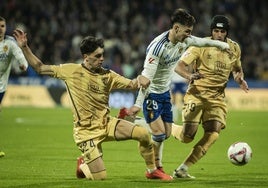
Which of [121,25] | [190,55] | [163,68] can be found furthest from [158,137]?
[121,25]

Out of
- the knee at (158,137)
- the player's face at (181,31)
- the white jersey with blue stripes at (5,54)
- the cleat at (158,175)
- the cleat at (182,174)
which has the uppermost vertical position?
the player's face at (181,31)

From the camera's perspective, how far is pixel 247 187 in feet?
30.5

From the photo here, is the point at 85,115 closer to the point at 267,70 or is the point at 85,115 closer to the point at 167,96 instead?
the point at 167,96

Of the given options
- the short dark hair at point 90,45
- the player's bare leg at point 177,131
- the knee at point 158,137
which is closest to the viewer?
the short dark hair at point 90,45

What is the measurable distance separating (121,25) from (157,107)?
19.9 metres

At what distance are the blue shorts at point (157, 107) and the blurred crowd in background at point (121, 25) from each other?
1689 centimetres

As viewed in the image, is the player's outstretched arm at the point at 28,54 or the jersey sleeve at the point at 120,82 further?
the jersey sleeve at the point at 120,82

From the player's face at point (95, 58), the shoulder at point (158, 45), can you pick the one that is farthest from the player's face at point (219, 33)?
the player's face at point (95, 58)

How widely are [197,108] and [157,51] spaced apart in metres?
1.34

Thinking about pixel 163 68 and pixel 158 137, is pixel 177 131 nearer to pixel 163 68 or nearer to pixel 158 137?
pixel 158 137

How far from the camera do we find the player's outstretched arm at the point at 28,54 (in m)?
8.99

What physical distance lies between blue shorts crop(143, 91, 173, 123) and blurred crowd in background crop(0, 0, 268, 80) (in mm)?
16893

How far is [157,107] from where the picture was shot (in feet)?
34.8

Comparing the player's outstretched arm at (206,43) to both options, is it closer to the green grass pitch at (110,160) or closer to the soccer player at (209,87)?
the soccer player at (209,87)
